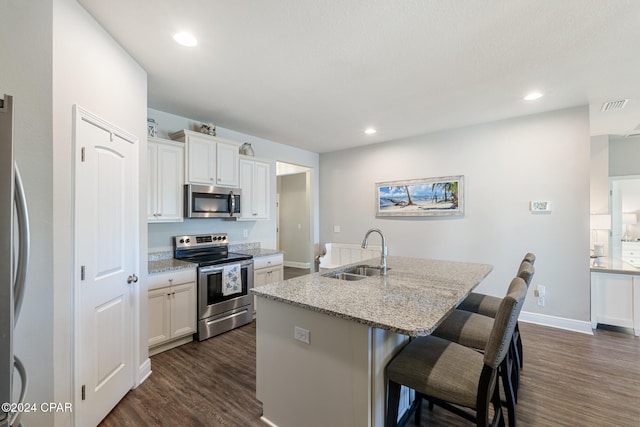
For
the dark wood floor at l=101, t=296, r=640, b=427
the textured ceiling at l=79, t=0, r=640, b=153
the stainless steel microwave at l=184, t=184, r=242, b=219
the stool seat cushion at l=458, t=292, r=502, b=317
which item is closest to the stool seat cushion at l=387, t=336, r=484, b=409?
the dark wood floor at l=101, t=296, r=640, b=427

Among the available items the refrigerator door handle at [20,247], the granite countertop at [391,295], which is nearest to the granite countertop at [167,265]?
the granite countertop at [391,295]

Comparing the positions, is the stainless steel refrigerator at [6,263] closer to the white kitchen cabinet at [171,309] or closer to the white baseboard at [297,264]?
the white kitchen cabinet at [171,309]

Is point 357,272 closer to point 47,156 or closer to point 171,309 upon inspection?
point 171,309

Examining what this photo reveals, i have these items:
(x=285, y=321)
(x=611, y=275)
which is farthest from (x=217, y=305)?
(x=611, y=275)

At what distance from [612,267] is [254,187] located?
15.4 ft

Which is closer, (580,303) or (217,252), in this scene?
(580,303)

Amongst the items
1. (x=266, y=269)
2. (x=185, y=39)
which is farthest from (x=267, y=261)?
(x=185, y=39)

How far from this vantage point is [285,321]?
68.2 inches

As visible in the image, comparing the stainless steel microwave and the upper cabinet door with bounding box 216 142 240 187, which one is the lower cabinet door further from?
the upper cabinet door with bounding box 216 142 240 187

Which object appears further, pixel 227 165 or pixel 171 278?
pixel 227 165

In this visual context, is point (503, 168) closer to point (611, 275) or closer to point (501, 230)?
point (501, 230)

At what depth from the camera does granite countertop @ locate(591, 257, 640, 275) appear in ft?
10.3

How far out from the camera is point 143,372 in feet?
7.70

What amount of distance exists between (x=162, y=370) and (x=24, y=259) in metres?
1.97
